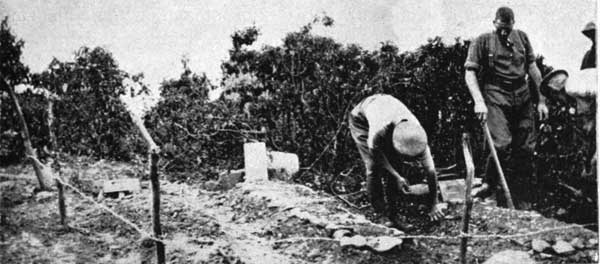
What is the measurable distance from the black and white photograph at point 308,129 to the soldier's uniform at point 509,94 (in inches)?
0.4

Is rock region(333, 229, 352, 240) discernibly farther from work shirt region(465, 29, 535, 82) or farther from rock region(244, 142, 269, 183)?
rock region(244, 142, 269, 183)

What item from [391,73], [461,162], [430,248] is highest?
[391,73]

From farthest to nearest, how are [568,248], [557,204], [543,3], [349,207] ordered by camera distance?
[349,207], [557,204], [543,3], [568,248]

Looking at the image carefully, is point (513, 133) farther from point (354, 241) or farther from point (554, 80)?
point (354, 241)

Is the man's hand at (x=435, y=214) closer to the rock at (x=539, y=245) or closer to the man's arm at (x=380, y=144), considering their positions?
the man's arm at (x=380, y=144)

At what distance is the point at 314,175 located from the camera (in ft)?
18.0

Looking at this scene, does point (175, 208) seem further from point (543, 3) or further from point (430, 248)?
point (543, 3)

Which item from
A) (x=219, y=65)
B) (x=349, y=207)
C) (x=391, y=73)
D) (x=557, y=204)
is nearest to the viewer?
(x=557, y=204)

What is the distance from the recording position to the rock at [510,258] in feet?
9.49

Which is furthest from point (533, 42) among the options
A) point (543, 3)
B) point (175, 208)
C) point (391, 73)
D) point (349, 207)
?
point (175, 208)

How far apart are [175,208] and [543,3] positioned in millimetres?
3233

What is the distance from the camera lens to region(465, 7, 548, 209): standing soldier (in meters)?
3.75

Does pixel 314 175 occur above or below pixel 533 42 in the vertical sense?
below

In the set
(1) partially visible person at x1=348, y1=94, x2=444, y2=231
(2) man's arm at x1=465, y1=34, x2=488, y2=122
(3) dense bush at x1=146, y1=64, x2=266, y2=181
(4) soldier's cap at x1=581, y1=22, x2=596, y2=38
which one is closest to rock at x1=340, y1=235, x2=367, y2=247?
(1) partially visible person at x1=348, y1=94, x2=444, y2=231
